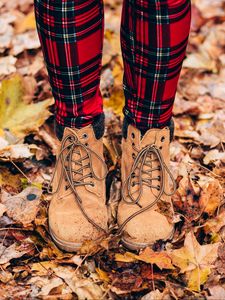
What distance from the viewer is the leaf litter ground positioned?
123 cm

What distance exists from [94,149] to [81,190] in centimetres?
12

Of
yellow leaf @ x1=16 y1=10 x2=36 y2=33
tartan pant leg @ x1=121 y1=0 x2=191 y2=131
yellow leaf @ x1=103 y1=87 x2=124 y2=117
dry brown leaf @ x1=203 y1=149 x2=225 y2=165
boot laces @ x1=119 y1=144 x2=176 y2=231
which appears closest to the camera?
tartan pant leg @ x1=121 y1=0 x2=191 y2=131

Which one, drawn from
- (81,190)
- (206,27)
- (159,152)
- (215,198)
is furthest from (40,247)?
(206,27)

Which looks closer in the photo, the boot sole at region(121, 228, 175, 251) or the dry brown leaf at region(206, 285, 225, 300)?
the dry brown leaf at region(206, 285, 225, 300)

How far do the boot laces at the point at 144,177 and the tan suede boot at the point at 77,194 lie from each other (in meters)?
0.08

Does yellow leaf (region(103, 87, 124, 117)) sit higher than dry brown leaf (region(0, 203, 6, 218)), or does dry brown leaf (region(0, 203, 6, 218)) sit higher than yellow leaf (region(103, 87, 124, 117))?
dry brown leaf (region(0, 203, 6, 218))

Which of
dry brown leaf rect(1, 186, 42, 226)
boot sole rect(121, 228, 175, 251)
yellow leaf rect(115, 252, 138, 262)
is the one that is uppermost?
dry brown leaf rect(1, 186, 42, 226)

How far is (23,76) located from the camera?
2010mm

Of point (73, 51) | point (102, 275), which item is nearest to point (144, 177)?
point (102, 275)

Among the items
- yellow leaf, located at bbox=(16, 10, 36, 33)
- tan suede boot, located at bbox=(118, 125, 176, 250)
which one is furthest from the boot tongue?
yellow leaf, located at bbox=(16, 10, 36, 33)

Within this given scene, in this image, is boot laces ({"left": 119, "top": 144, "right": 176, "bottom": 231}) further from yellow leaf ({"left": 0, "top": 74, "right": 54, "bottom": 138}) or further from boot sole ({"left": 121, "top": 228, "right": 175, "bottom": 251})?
yellow leaf ({"left": 0, "top": 74, "right": 54, "bottom": 138})

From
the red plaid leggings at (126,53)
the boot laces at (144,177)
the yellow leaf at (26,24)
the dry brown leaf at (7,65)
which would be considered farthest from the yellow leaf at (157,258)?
the yellow leaf at (26,24)

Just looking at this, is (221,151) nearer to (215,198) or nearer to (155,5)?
(215,198)

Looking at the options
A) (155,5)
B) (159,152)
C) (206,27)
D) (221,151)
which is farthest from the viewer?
(206,27)
